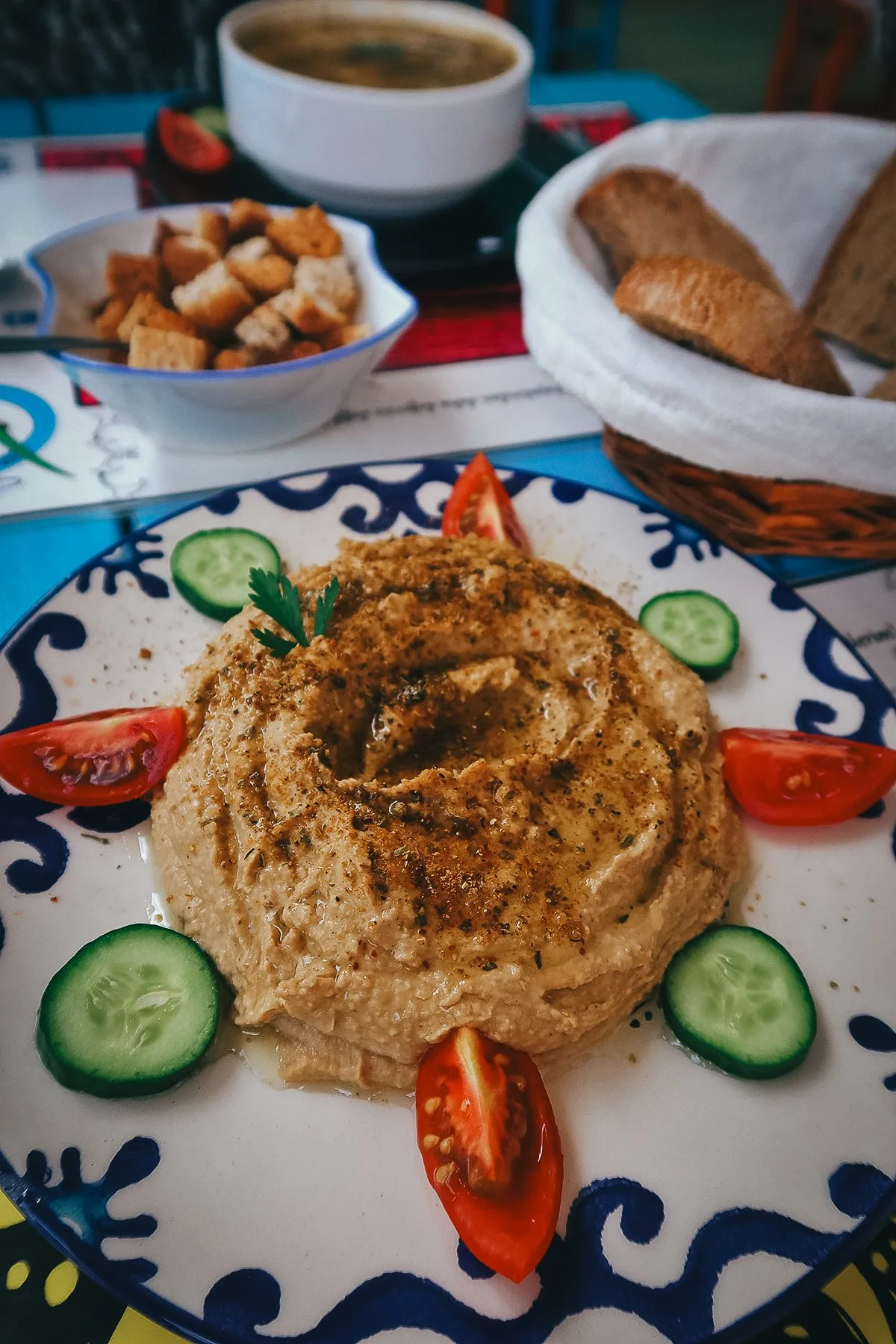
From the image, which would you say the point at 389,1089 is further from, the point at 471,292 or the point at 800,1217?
the point at 471,292

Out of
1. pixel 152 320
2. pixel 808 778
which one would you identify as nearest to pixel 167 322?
pixel 152 320

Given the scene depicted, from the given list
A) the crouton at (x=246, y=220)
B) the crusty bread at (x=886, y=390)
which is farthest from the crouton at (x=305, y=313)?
the crusty bread at (x=886, y=390)

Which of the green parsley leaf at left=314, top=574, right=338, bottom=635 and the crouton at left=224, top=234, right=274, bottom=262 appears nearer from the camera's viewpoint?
the green parsley leaf at left=314, top=574, right=338, bottom=635

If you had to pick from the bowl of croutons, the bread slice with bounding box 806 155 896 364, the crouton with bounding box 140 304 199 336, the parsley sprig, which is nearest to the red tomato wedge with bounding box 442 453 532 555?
the bowl of croutons

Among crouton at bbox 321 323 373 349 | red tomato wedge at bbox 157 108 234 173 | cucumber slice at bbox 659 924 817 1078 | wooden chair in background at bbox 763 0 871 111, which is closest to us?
cucumber slice at bbox 659 924 817 1078

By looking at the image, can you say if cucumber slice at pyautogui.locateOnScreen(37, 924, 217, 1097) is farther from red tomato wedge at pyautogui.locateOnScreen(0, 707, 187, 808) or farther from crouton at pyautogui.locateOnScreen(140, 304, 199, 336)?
crouton at pyautogui.locateOnScreen(140, 304, 199, 336)

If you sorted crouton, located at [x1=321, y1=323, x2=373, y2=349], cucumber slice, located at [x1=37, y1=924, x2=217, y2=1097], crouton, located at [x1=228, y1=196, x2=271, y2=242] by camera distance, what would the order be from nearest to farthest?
cucumber slice, located at [x1=37, y1=924, x2=217, y2=1097]
crouton, located at [x1=321, y1=323, x2=373, y2=349]
crouton, located at [x1=228, y1=196, x2=271, y2=242]

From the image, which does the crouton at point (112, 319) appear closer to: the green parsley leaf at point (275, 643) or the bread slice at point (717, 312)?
the green parsley leaf at point (275, 643)
